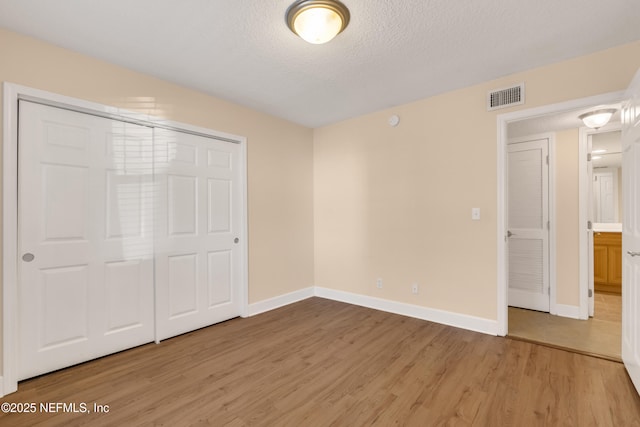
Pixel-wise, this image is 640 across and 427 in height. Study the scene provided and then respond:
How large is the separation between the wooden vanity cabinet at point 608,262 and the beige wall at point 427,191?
1.74 metres

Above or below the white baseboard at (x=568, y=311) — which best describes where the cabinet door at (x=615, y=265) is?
above

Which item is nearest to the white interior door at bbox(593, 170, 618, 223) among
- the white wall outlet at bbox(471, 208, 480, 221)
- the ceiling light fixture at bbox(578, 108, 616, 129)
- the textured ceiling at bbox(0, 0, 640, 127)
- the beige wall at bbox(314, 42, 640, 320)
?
the beige wall at bbox(314, 42, 640, 320)

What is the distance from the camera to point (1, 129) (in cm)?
204

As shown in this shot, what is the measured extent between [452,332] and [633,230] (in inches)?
67.6

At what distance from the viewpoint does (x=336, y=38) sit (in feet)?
7.29

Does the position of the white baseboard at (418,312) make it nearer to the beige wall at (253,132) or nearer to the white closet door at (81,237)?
the beige wall at (253,132)

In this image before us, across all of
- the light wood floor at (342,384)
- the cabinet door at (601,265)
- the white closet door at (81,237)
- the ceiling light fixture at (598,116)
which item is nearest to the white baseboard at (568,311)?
the light wood floor at (342,384)

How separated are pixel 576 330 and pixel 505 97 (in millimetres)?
2565

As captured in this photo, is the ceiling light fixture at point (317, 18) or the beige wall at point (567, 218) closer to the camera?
the ceiling light fixture at point (317, 18)

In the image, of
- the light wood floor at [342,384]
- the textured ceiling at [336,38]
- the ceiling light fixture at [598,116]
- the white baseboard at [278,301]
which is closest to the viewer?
the light wood floor at [342,384]

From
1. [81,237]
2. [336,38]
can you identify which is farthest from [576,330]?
[81,237]

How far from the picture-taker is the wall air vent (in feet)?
9.10

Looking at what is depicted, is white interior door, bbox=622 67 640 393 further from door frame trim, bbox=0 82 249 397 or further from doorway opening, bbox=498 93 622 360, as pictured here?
door frame trim, bbox=0 82 249 397

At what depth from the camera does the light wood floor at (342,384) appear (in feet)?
5.89
